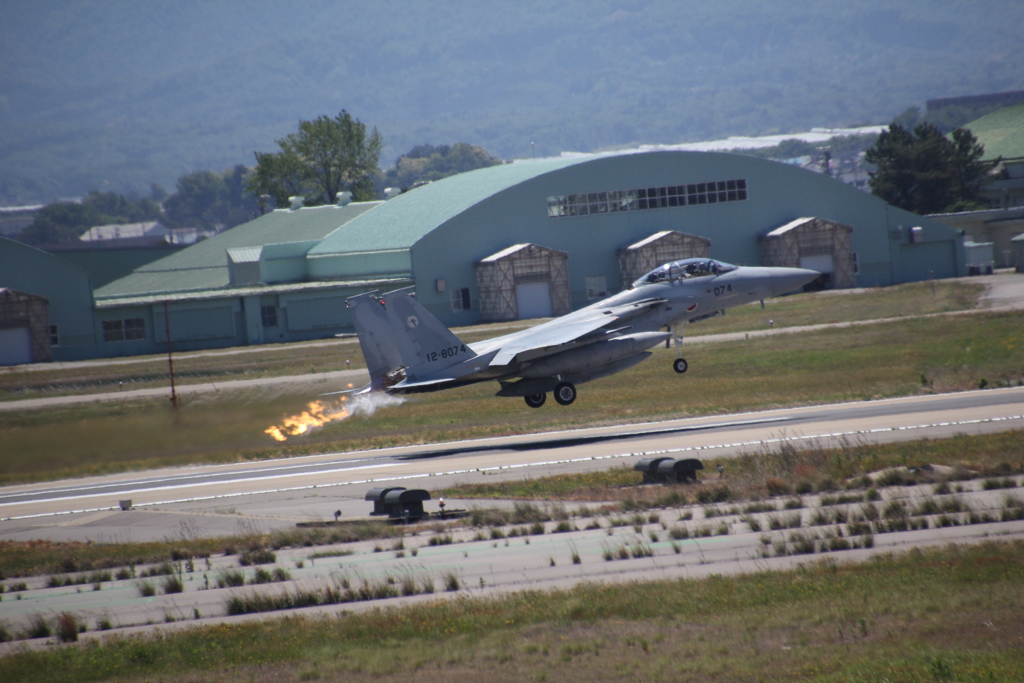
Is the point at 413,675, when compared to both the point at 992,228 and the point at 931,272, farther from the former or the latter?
the point at 992,228

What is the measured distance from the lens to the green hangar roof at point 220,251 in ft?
314

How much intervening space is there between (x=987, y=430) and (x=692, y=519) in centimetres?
1257

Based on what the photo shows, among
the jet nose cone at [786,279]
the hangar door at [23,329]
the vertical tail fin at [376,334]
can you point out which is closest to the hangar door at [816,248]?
the jet nose cone at [786,279]

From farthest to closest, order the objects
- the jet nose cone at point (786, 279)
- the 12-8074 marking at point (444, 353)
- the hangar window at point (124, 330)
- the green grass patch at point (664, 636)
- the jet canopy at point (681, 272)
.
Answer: the hangar window at point (124, 330) → the jet nose cone at point (786, 279) → the jet canopy at point (681, 272) → the 12-8074 marking at point (444, 353) → the green grass patch at point (664, 636)

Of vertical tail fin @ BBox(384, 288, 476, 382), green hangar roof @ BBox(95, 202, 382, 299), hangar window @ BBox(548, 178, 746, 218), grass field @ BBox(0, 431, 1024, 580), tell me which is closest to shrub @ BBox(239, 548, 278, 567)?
grass field @ BBox(0, 431, 1024, 580)

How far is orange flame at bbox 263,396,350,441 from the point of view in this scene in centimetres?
3234

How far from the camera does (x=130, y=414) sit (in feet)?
107

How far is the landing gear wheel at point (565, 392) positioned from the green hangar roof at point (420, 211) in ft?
153

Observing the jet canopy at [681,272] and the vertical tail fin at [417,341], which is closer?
the vertical tail fin at [417,341]

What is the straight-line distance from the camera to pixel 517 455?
3075cm

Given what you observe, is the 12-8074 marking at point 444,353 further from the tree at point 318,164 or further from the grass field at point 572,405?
the tree at point 318,164

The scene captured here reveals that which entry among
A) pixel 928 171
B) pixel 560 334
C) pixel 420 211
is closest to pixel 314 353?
pixel 420 211

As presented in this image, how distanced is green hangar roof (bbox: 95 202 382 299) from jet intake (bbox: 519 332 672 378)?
206ft

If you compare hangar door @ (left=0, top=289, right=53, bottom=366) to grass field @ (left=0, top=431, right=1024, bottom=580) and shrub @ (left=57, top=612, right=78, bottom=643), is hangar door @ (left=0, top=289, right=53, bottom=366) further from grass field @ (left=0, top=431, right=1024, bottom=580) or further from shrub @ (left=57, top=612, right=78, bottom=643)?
shrub @ (left=57, top=612, right=78, bottom=643)
